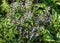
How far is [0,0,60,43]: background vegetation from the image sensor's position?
353 centimetres

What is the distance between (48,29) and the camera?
3.65 meters

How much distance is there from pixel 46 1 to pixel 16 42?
1.10 m

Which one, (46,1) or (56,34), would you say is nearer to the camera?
(56,34)

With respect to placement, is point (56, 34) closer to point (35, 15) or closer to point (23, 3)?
point (35, 15)

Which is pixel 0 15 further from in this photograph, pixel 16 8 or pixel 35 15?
pixel 35 15

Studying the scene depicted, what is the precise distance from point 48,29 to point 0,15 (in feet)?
3.24

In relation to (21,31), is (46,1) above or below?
above

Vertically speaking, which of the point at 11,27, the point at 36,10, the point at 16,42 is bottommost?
the point at 16,42

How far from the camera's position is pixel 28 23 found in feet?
11.8

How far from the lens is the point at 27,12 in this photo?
3691 millimetres

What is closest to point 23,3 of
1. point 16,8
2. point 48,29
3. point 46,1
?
point 16,8

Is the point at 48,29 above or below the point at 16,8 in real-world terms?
below

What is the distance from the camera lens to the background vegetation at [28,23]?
353 centimetres

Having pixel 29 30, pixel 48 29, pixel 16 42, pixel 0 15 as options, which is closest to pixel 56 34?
pixel 48 29
